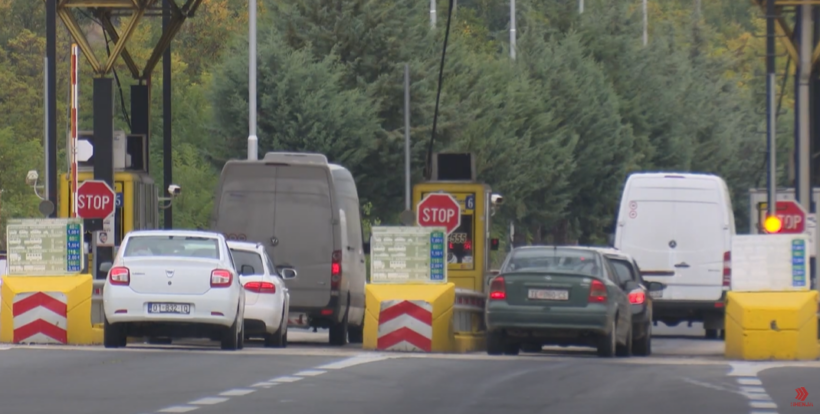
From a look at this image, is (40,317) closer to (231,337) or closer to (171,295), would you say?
(171,295)

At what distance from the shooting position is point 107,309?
1989cm

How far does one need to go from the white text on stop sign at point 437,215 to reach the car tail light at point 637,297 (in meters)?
7.69

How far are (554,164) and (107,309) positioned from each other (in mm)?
36633

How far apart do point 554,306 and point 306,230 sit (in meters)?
5.74

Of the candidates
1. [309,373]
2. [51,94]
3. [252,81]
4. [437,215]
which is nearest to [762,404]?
[309,373]

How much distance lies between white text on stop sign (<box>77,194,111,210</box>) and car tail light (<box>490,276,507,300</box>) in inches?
347

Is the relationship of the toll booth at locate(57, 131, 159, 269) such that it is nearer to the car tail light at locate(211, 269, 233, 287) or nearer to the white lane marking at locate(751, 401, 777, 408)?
the car tail light at locate(211, 269, 233, 287)

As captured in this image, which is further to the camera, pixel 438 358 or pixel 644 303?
pixel 644 303

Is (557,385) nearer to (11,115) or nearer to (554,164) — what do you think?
(554,164)

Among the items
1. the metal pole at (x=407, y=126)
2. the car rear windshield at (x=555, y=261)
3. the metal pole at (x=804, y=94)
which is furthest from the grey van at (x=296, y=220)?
the metal pole at (x=407, y=126)

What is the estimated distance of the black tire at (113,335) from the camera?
2009 centimetres

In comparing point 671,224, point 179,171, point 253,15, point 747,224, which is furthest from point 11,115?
point 671,224

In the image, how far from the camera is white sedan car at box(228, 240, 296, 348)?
2242 centimetres

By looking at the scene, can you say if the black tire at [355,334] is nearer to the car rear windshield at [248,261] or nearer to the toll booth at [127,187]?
the toll booth at [127,187]
